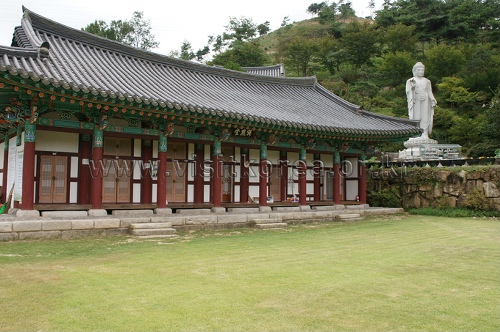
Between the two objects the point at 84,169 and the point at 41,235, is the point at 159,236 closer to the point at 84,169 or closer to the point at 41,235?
the point at 41,235

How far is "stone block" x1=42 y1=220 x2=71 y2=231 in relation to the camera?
9.88 metres

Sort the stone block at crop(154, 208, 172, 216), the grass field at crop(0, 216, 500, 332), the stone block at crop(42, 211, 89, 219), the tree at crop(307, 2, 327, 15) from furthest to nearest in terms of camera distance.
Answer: the tree at crop(307, 2, 327, 15) → the stone block at crop(154, 208, 172, 216) → the stone block at crop(42, 211, 89, 219) → the grass field at crop(0, 216, 500, 332)

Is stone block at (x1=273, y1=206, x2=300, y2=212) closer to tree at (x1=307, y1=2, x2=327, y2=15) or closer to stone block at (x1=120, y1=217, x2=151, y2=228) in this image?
stone block at (x1=120, y1=217, x2=151, y2=228)

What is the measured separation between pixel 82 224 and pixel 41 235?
97 centimetres

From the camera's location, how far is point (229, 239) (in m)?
10.8

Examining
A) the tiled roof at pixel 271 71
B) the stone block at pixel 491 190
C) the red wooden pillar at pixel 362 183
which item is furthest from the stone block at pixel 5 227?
the tiled roof at pixel 271 71

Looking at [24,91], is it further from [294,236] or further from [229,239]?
[294,236]

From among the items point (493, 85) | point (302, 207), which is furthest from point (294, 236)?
point (493, 85)

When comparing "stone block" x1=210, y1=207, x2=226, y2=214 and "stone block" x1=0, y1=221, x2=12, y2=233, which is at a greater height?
"stone block" x1=210, y1=207, x2=226, y2=214

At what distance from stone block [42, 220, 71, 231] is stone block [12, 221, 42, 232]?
11cm

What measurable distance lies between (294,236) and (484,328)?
7.53 meters

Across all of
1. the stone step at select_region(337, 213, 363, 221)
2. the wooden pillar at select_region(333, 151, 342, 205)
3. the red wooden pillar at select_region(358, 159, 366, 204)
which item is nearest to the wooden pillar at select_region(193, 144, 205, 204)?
the stone step at select_region(337, 213, 363, 221)

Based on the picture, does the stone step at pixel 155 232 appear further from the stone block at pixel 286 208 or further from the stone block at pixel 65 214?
the stone block at pixel 286 208

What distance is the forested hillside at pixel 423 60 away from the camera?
3584cm
